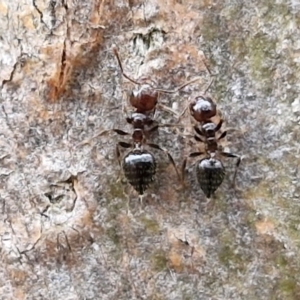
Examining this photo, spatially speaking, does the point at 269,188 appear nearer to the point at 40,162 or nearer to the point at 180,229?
the point at 180,229

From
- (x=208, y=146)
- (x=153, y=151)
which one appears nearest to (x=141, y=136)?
(x=153, y=151)

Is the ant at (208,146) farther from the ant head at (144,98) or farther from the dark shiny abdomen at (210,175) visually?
the ant head at (144,98)

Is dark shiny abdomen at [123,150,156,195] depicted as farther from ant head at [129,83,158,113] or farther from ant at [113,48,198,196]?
ant head at [129,83,158,113]

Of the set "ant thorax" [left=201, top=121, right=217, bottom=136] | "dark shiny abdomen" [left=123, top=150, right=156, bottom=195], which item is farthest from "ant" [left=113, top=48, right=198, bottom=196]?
"ant thorax" [left=201, top=121, right=217, bottom=136]

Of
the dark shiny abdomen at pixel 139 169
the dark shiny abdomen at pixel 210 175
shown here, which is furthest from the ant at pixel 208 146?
the dark shiny abdomen at pixel 139 169

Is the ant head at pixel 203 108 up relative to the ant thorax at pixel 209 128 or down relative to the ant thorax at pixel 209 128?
up

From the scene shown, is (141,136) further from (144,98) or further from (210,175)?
(210,175)

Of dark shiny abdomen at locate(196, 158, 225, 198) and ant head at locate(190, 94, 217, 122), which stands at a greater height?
ant head at locate(190, 94, 217, 122)

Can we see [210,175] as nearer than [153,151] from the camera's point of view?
Yes
